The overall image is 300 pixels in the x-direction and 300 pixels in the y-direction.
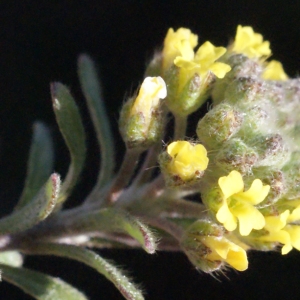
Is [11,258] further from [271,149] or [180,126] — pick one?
[271,149]

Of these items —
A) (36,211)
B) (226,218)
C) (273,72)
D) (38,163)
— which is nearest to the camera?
(226,218)

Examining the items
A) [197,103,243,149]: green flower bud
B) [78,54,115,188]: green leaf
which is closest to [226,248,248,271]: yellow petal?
[197,103,243,149]: green flower bud

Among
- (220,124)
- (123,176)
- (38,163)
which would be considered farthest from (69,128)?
(220,124)

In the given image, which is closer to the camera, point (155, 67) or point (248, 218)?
point (248, 218)

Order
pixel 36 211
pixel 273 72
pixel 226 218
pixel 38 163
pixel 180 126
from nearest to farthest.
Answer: pixel 226 218
pixel 36 211
pixel 180 126
pixel 273 72
pixel 38 163

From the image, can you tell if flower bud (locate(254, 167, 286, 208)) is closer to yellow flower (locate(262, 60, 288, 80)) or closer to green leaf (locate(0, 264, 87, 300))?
yellow flower (locate(262, 60, 288, 80))
